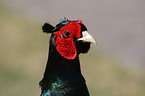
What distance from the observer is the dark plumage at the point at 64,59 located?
4031 millimetres

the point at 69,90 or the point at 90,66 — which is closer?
the point at 69,90

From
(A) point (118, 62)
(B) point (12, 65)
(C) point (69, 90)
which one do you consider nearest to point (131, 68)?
(A) point (118, 62)

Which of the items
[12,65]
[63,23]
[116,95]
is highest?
[63,23]

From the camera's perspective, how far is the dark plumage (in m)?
4.03

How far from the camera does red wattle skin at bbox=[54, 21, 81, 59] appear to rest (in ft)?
13.2

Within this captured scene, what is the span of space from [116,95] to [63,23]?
568 centimetres

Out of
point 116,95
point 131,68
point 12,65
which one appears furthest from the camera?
point 131,68

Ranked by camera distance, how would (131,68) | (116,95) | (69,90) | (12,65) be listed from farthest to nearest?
(131,68) → (12,65) → (116,95) → (69,90)

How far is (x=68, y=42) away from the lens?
13.2 ft

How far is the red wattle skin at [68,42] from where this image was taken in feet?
13.2

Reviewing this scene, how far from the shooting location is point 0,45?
11258mm

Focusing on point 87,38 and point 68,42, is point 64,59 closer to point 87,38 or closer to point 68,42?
point 68,42

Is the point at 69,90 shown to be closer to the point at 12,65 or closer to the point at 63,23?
the point at 63,23

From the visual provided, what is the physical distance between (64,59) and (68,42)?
17 centimetres
